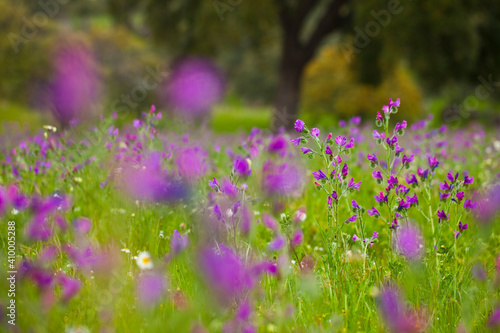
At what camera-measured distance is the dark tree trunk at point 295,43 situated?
1593cm

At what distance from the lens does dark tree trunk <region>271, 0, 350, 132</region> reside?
15930 millimetres

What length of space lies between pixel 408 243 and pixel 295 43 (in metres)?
15.2

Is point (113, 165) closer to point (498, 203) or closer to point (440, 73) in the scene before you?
point (498, 203)

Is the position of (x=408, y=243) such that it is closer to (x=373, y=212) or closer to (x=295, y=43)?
(x=373, y=212)

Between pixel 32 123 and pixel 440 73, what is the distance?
651 inches

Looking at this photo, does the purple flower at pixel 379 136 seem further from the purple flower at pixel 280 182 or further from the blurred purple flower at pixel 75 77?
the blurred purple flower at pixel 75 77

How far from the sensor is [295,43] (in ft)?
54.7

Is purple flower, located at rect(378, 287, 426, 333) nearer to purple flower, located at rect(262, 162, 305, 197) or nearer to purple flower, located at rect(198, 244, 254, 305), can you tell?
purple flower, located at rect(198, 244, 254, 305)

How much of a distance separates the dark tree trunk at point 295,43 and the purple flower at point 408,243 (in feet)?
43.9

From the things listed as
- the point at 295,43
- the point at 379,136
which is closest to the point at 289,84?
the point at 295,43

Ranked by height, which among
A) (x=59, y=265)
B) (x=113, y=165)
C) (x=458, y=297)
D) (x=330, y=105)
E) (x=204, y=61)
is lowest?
(x=458, y=297)

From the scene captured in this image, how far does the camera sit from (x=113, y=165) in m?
4.07

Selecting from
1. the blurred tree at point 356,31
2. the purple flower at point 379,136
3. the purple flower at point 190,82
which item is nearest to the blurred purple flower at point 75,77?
the blurred tree at point 356,31

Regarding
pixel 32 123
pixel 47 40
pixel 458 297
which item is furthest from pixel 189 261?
pixel 32 123
